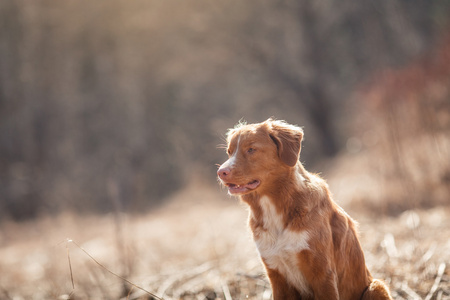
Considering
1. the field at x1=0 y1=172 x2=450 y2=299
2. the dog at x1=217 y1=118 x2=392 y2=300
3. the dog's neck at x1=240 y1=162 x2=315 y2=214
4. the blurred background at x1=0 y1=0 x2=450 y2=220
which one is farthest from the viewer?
the blurred background at x1=0 y1=0 x2=450 y2=220

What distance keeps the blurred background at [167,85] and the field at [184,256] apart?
3.74 m

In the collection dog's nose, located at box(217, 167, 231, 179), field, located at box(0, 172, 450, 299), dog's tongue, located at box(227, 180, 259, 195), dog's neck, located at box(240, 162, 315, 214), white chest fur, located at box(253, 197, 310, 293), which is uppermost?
dog's nose, located at box(217, 167, 231, 179)

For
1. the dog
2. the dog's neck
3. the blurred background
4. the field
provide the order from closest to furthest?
the dog < the dog's neck < the field < the blurred background

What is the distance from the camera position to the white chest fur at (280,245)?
3027mm

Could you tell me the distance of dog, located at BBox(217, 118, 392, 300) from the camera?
3014 mm

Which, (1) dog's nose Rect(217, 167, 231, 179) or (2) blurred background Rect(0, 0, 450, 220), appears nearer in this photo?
(1) dog's nose Rect(217, 167, 231, 179)

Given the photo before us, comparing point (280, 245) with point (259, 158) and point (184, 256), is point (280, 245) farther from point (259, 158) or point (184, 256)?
point (184, 256)

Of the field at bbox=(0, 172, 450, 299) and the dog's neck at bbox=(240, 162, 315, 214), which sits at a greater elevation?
the dog's neck at bbox=(240, 162, 315, 214)

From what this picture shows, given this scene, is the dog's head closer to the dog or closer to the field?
the dog

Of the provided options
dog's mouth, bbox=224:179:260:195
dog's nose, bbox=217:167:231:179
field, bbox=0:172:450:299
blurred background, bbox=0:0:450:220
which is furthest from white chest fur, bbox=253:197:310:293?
blurred background, bbox=0:0:450:220

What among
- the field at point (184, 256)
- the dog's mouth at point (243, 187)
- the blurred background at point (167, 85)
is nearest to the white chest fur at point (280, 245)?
the dog's mouth at point (243, 187)

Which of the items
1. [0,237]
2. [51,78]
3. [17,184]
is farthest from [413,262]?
[51,78]

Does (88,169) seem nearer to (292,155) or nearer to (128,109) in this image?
(128,109)

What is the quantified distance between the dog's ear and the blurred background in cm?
1173
